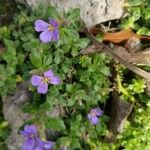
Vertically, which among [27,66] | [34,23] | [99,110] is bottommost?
[99,110]

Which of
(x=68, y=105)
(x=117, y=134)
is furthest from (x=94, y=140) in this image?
(x=68, y=105)

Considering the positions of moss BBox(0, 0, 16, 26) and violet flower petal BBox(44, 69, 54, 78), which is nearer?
violet flower petal BBox(44, 69, 54, 78)

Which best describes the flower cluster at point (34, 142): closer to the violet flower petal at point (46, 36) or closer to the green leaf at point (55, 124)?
the green leaf at point (55, 124)

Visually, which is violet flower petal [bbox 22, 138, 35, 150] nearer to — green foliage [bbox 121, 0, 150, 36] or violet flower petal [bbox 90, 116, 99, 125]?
violet flower petal [bbox 90, 116, 99, 125]

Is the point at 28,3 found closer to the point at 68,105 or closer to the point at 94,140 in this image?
the point at 68,105

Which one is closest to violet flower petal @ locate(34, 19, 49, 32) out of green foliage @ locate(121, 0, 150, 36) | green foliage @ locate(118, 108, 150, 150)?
green foliage @ locate(121, 0, 150, 36)

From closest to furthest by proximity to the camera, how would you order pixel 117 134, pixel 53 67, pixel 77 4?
pixel 53 67, pixel 77 4, pixel 117 134

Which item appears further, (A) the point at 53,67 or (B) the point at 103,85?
(B) the point at 103,85
